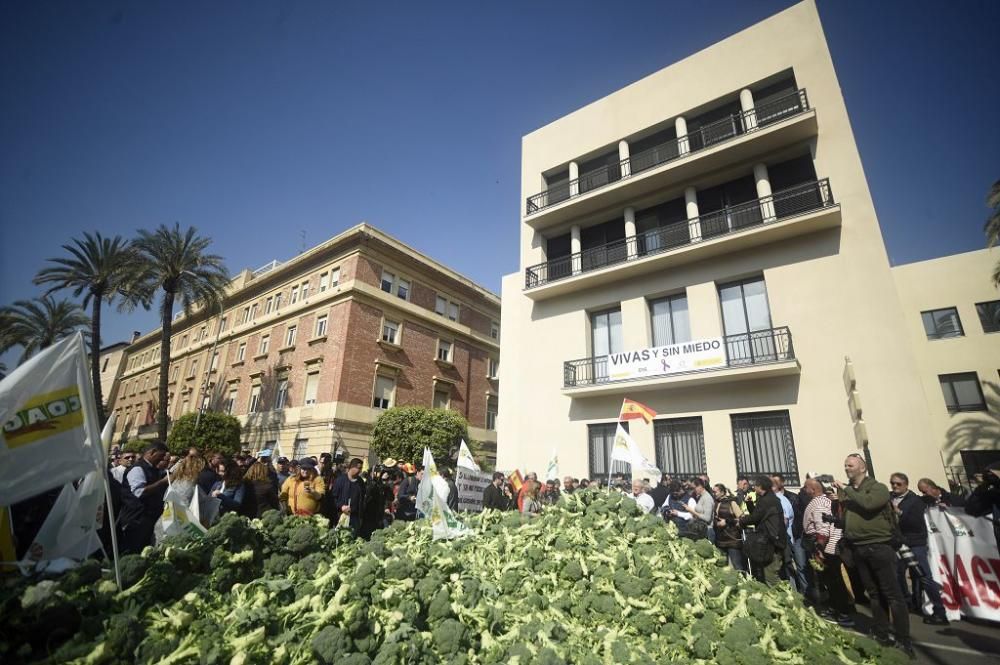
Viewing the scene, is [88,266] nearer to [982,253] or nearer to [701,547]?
[701,547]

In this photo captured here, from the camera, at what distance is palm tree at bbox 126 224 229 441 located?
83.9 feet

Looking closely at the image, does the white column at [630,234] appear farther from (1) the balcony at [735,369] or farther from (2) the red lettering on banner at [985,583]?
(2) the red lettering on banner at [985,583]

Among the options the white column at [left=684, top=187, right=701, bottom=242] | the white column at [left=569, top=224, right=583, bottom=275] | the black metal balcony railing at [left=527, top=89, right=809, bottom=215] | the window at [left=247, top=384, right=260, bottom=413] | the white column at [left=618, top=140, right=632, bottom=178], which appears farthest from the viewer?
the window at [left=247, top=384, right=260, bottom=413]

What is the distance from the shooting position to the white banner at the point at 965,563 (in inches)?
240

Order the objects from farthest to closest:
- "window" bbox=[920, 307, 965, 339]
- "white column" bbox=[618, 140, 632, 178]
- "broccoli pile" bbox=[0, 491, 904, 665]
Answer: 1. "window" bbox=[920, 307, 965, 339]
2. "white column" bbox=[618, 140, 632, 178]
3. "broccoli pile" bbox=[0, 491, 904, 665]

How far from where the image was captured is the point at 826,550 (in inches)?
259

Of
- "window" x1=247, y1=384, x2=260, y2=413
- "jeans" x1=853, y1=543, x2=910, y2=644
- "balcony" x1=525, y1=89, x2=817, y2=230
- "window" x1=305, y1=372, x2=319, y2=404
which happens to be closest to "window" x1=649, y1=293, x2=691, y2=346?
"balcony" x1=525, y1=89, x2=817, y2=230

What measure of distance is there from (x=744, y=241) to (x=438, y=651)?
13.9m

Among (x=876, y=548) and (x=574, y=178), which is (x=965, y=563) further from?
(x=574, y=178)

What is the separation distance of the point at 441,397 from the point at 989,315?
1070 inches

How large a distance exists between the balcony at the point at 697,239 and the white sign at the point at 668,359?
2.90 m

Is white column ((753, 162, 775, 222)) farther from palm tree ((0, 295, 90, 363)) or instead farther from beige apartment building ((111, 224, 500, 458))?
palm tree ((0, 295, 90, 363))

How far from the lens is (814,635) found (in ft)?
11.0

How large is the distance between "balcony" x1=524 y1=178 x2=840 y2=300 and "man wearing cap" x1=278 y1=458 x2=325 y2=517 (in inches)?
434
